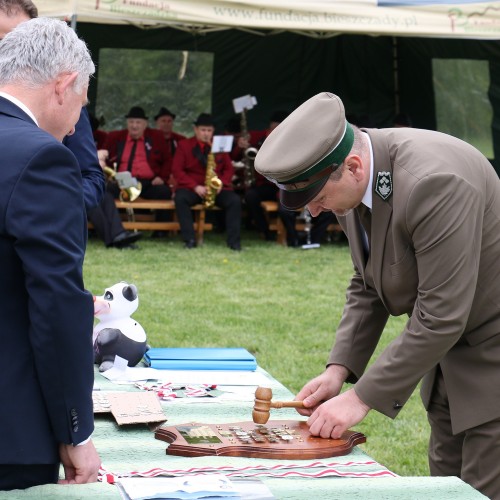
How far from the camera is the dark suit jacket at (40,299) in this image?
6.39ft

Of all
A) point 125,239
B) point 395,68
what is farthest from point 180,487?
point 395,68

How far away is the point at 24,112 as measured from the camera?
2082 mm

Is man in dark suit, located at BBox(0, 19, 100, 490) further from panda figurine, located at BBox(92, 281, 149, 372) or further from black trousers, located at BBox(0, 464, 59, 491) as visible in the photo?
panda figurine, located at BBox(92, 281, 149, 372)

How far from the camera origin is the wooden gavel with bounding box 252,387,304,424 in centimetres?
280

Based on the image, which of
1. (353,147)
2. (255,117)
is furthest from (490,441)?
(255,117)

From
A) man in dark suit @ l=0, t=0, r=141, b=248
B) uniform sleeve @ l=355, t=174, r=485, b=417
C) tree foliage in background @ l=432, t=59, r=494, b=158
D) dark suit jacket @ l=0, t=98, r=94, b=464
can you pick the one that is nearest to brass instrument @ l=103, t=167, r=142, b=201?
tree foliage in background @ l=432, t=59, r=494, b=158

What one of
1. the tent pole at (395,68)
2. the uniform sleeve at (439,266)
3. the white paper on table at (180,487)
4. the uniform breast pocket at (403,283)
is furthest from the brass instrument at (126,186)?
the white paper on table at (180,487)

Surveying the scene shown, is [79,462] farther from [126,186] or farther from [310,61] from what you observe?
[310,61]

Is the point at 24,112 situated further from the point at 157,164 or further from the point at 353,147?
the point at 157,164

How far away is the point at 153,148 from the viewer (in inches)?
478

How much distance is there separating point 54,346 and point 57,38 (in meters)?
0.66

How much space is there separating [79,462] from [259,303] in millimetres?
5648

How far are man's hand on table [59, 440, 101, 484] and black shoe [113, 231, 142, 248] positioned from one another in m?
8.29

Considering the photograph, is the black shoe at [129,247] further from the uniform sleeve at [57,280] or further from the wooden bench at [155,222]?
the uniform sleeve at [57,280]
